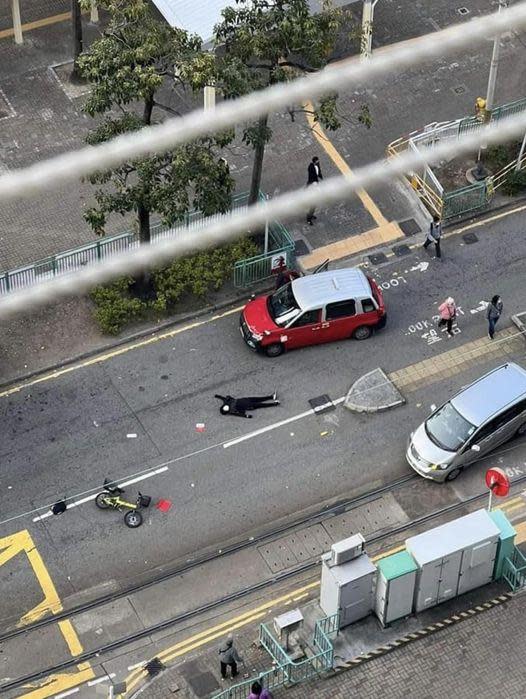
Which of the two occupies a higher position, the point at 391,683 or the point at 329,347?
the point at 329,347

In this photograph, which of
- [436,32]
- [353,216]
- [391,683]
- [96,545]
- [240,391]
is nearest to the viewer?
[391,683]

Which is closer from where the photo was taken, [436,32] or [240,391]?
[240,391]

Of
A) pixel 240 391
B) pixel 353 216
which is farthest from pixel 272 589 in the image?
pixel 353 216

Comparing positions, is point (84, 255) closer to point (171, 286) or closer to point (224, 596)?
point (171, 286)

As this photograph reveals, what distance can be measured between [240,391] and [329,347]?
9.86 ft

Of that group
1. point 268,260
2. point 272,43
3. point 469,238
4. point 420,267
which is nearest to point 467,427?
point 420,267

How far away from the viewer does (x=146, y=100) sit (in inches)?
1523

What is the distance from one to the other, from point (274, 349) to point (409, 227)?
6.83 metres

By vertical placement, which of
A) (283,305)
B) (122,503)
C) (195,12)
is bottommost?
(122,503)

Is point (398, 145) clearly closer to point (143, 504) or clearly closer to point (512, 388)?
point (512, 388)

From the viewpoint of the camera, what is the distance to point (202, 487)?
1518 inches

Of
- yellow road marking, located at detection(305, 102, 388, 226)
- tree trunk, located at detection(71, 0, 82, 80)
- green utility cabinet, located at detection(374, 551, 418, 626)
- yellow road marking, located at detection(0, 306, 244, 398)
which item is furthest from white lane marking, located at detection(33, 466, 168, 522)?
tree trunk, located at detection(71, 0, 82, 80)

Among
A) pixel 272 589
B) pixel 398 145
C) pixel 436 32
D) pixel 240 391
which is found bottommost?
pixel 272 589

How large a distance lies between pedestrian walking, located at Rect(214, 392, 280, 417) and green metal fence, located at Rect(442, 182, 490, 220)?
9.12 meters
